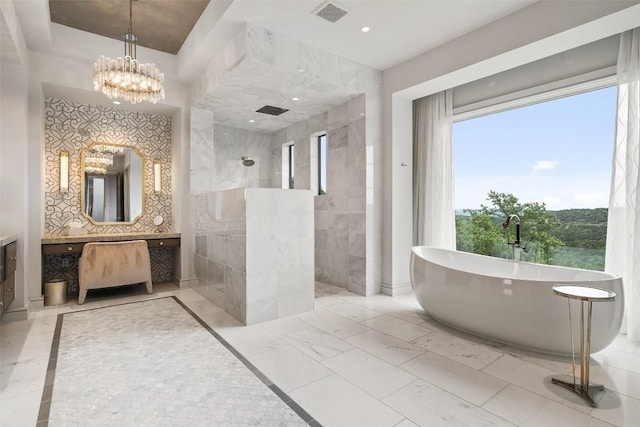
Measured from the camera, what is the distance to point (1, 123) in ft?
11.2

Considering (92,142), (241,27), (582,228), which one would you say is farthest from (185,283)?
(582,228)

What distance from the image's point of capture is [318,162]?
223 inches

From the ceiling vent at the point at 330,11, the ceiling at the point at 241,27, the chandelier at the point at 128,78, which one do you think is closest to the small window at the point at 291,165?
the ceiling at the point at 241,27

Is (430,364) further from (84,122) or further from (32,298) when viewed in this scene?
(84,122)

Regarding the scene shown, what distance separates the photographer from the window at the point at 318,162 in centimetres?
557

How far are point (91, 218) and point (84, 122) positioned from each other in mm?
1382

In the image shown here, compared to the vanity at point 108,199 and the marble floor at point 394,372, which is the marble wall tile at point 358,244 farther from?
the vanity at point 108,199

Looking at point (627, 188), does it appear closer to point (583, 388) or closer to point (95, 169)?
point (583, 388)

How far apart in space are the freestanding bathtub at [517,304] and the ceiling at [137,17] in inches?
148

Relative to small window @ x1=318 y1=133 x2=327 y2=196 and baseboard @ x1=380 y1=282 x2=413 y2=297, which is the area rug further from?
small window @ x1=318 y1=133 x2=327 y2=196

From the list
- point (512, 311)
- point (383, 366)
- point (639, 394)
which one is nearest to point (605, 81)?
point (512, 311)

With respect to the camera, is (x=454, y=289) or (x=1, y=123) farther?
(x=1, y=123)

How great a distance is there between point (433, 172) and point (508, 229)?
1.20 m

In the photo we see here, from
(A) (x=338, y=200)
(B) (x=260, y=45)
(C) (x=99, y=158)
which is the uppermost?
(B) (x=260, y=45)
